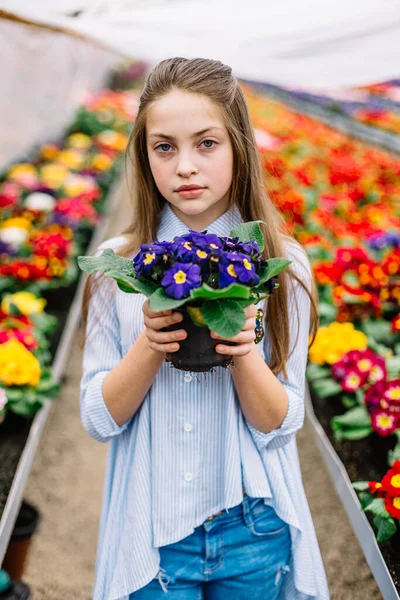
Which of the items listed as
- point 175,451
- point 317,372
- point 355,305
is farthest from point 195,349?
point 355,305

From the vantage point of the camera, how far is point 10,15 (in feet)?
9.79

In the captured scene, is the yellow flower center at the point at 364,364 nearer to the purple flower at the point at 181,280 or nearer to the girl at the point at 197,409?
the girl at the point at 197,409

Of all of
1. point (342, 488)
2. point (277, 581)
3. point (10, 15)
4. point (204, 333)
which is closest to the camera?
point (204, 333)

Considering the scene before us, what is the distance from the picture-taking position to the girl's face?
4.03 ft

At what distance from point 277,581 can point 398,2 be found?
226 cm

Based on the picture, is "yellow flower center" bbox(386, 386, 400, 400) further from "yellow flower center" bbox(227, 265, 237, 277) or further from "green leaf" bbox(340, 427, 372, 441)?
"yellow flower center" bbox(227, 265, 237, 277)

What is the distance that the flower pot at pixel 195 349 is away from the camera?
1.07 m

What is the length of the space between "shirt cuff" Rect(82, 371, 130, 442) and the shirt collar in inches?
13.2

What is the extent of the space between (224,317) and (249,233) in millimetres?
239

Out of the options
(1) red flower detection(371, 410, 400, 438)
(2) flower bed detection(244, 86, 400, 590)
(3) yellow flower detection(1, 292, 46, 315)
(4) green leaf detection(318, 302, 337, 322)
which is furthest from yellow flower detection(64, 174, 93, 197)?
(1) red flower detection(371, 410, 400, 438)

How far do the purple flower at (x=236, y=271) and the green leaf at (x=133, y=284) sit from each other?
4.7 inches

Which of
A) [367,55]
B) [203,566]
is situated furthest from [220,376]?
[367,55]

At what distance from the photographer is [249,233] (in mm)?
1163

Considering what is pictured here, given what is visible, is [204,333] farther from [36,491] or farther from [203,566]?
[36,491]
